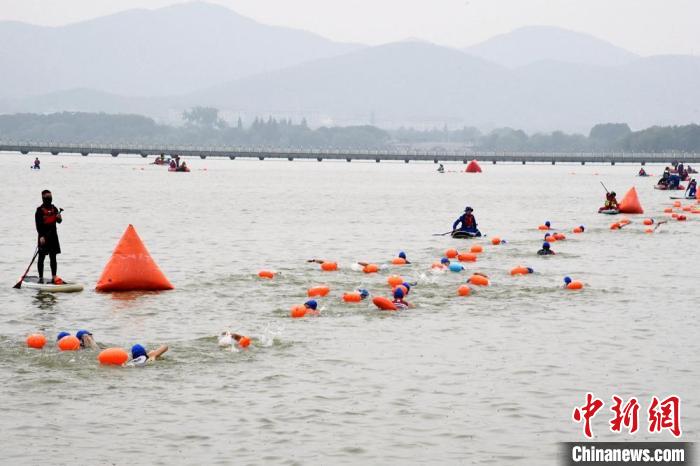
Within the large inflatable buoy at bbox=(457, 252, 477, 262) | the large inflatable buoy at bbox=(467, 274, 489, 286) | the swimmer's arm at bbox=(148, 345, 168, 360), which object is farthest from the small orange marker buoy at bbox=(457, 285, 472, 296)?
the swimmer's arm at bbox=(148, 345, 168, 360)

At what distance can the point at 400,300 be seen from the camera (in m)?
24.0

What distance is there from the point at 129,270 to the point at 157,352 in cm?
774

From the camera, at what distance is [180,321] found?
71.9 ft

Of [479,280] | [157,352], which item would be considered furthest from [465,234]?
[157,352]

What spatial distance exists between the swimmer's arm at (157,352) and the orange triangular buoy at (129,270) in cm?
719

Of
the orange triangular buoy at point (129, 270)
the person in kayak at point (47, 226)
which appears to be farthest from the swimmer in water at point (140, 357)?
the orange triangular buoy at point (129, 270)

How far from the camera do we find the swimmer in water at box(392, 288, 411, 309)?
2366 centimetres

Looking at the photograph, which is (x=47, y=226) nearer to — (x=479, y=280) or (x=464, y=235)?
(x=479, y=280)

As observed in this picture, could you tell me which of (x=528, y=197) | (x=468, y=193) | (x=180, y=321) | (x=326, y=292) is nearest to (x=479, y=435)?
(x=180, y=321)

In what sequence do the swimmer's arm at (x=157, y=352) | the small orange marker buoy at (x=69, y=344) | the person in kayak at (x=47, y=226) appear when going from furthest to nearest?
the person in kayak at (x=47, y=226) < the small orange marker buoy at (x=69, y=344) < the swimmer's arm at (x=157, y=352)

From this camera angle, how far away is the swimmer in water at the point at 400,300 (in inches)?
932

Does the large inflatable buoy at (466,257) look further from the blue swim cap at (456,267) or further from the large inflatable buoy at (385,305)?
the large inflatable buoy at (385,305)

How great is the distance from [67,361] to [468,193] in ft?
245

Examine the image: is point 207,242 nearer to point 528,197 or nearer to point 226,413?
point 226,413
